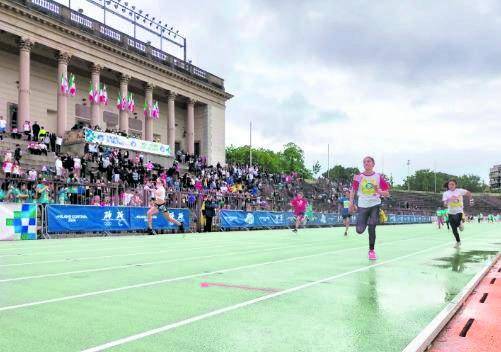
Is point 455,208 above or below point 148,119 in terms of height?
below

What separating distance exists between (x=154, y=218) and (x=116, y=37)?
1079 inches

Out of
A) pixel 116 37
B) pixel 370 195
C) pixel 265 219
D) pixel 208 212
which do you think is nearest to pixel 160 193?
pixel 208 212

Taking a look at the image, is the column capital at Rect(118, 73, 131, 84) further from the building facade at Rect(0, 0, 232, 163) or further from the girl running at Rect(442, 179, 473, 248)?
the girl running at Rect(442, 179, 473, 248)

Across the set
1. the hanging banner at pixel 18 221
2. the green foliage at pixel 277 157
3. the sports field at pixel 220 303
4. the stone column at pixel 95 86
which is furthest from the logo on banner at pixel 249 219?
the green foliage at pixel 277 157

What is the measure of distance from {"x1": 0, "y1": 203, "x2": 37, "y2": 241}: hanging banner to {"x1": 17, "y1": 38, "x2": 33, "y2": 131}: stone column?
794 inches

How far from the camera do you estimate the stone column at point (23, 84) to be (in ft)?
115

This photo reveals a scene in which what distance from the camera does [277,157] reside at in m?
134

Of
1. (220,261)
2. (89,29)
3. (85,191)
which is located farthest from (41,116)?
(220,261)

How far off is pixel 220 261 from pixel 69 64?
38089mm

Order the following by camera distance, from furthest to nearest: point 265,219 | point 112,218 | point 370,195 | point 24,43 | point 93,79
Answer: point 93,79 < point 24,43 < point 265,219 < point 112,218 < point 370,195

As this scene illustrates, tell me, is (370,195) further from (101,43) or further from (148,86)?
(148,86)

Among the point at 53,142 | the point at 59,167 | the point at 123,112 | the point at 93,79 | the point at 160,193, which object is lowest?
the point at 160,193

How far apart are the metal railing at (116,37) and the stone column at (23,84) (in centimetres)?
281

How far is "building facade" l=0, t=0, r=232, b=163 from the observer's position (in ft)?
119
